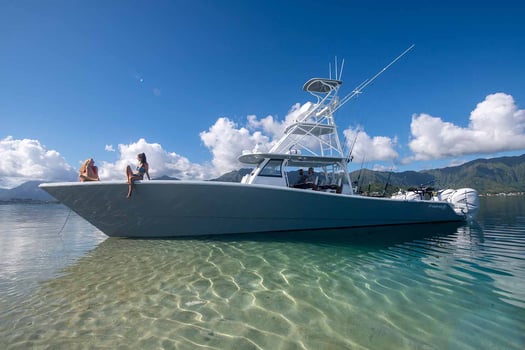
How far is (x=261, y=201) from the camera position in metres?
7.73

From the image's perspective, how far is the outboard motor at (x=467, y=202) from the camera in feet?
39.9

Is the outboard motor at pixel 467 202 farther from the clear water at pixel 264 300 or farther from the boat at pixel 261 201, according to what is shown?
the clear water at pixel 264 300

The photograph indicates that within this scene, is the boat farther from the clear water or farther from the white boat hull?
the clear water

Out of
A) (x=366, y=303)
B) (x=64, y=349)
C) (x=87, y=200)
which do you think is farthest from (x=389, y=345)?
(x=87, y=200)

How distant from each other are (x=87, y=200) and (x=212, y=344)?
6.65 meters

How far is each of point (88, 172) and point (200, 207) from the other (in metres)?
3.21

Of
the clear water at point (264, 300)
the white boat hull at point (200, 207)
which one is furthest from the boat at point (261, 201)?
the clear water at point (264, 300)

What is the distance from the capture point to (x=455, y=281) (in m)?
3.82

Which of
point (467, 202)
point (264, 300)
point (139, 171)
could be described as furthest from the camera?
point (467, 202)

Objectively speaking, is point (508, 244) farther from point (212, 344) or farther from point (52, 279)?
point (52, 279)

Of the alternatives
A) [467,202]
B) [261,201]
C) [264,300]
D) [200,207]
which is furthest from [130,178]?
[467,202]

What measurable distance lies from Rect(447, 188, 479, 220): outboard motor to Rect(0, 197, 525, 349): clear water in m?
7.36

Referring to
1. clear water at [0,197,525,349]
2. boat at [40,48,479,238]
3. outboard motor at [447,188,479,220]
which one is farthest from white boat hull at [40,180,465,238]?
outboard motor at [447,188,479,220]

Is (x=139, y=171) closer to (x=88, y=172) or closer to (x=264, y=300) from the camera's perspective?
(x=88, y=172)
